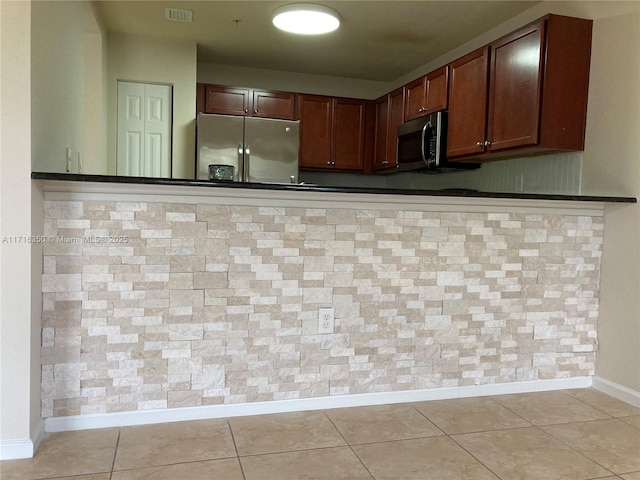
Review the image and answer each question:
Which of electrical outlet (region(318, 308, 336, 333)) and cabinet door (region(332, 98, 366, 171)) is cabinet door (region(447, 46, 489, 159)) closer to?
cabinet door (region(332, 98, 366, 171))

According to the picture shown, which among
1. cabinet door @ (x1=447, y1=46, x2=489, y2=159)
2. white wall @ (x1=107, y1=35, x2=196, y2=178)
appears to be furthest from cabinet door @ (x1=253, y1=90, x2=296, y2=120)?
cabinet door @ (x1=447, y1=46, x2=489, y2=159)

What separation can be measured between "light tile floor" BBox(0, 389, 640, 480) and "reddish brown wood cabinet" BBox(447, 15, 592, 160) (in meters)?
1.43

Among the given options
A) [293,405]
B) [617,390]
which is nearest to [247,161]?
[293,405]

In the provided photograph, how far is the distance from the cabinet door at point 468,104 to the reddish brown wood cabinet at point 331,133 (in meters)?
1.49

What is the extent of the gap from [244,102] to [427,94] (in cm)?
166

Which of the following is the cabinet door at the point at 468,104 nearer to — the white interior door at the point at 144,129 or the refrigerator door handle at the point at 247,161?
the refrigerator door handle at the point at 247,161

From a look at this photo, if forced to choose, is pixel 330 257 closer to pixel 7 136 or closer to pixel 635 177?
pixel 7 136

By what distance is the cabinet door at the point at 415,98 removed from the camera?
3.94 metres

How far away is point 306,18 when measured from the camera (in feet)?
10.0

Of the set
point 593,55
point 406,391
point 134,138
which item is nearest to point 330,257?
point 406,391

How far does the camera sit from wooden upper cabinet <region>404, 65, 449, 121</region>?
11.9 ft

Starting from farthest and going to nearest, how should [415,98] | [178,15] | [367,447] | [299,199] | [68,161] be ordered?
[415,98] < [178,15] < [68,161] < [299,199] < [367,447]

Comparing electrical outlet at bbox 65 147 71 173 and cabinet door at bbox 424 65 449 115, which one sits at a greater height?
cabinet door at bbox 424 65 449 115

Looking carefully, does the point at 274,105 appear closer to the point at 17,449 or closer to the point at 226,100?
the point at 226,100
